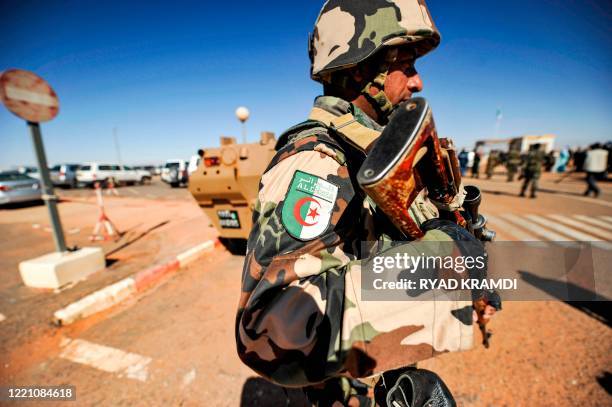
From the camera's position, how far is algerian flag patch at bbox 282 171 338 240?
859 millimetres

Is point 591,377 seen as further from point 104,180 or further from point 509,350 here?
point 104,180

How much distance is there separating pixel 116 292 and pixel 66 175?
20.2m

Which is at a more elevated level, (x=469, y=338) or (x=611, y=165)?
(x=469, y=338)

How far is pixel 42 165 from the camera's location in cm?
350

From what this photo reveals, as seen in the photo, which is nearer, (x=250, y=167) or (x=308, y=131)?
(x=308, y=131)

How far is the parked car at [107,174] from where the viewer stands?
18.6m

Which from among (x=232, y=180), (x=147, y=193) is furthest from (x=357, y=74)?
(x=147, y=193)

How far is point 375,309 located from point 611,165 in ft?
63.7

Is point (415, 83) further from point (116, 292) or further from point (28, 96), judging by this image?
point (28, 96)

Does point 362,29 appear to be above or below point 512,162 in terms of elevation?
above

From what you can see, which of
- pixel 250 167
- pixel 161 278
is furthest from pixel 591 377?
pixel 161 278

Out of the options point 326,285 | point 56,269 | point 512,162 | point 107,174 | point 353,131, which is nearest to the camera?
point 326,285

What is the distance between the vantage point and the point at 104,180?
18781mm

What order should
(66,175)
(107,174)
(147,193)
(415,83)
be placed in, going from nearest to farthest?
(415,83) < (147,193) < (66,175) < (107,174)
